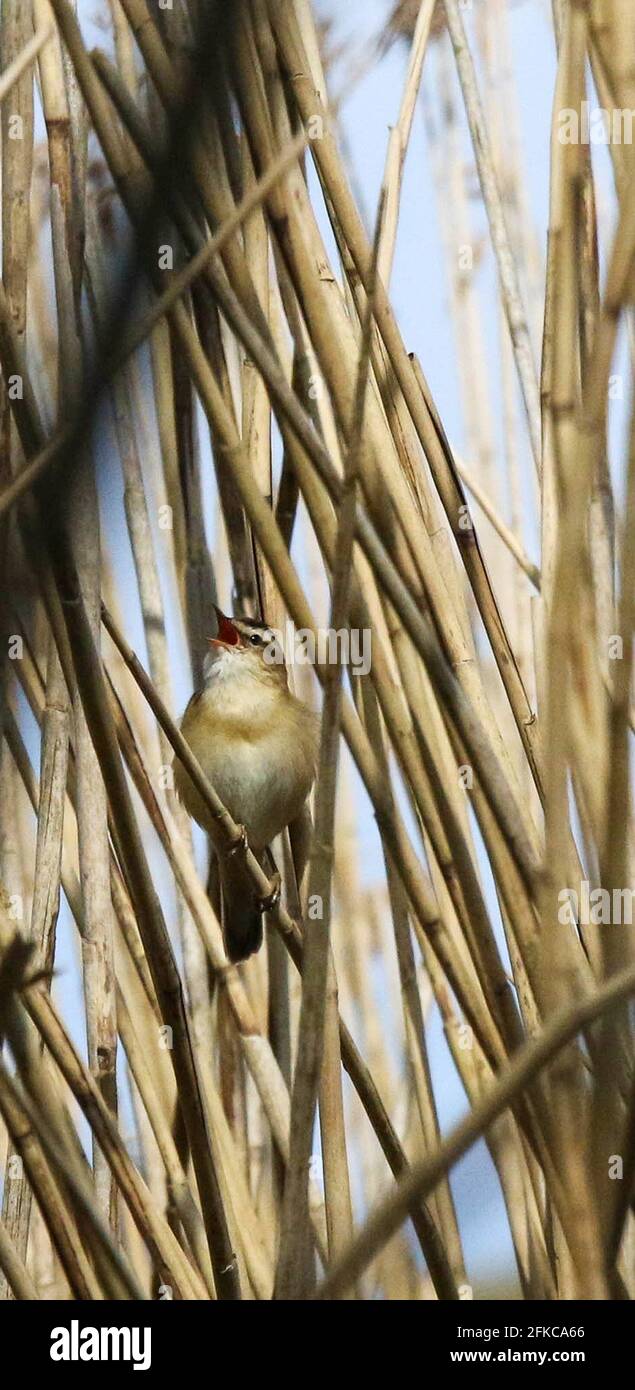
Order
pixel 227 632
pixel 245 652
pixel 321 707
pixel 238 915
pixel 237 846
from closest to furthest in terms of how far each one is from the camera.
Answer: pixel 321 707 < pixel 237 846 < pixel 238 915 < pixel 227 632 < pixel 245 652

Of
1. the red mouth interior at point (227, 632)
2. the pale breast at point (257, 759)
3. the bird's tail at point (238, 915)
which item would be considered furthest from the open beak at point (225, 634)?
the bird's tail at point (238, 915)

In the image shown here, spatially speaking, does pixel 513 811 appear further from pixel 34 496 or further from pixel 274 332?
pixel 274 332

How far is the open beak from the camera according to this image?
263 cm

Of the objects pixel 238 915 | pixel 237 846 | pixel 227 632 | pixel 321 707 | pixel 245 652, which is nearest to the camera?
pixel 321 707

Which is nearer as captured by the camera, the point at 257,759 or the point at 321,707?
the point at 321,707

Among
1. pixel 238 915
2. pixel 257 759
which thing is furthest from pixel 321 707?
pixel 257 759

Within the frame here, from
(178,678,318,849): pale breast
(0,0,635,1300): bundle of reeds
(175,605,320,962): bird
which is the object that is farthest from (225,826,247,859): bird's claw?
(178,678,318,849): pale breast

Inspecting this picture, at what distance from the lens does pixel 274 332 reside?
2146mm

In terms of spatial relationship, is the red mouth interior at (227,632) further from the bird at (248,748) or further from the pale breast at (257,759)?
the pale breast at (257,759)

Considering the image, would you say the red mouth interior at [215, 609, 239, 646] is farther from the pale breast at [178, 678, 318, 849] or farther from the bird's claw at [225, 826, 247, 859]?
the bird's claw at [225, 826, 247, 859]

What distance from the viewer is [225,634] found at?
2.82 meters

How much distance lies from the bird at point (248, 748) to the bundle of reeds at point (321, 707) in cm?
10

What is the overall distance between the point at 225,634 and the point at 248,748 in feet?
0.91

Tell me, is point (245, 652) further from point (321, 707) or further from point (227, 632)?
point (321, 707)
